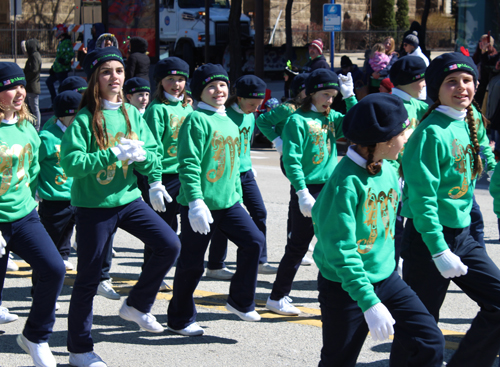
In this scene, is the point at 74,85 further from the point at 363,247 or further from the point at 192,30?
the point at 192,30

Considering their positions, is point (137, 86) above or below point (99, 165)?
above

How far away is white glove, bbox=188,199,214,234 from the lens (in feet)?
15.5

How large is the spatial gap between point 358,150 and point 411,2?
47156 millimetres

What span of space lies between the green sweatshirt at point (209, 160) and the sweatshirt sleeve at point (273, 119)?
1.82 meters

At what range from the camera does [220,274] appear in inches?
265

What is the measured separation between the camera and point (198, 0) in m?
27.6

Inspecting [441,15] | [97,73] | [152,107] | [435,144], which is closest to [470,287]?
[435,144]

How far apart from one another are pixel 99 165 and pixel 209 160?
898 mm

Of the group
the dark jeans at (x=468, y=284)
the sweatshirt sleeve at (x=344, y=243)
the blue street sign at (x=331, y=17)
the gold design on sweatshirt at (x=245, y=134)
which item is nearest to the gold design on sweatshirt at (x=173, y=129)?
the gold design on sweatshirt at (x=245, y=134)

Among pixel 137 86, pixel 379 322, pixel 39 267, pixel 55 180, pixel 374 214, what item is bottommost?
pixel 39 267

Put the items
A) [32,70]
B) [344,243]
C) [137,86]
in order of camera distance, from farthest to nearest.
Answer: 1. [32,70]
2. [137,86]
3. [344,243]

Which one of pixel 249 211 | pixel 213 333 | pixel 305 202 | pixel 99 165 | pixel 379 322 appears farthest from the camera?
pixel 249 211

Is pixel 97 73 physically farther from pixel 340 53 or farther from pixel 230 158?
pixel 340 53

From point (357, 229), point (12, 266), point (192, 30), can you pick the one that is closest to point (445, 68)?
point (357, 229)
